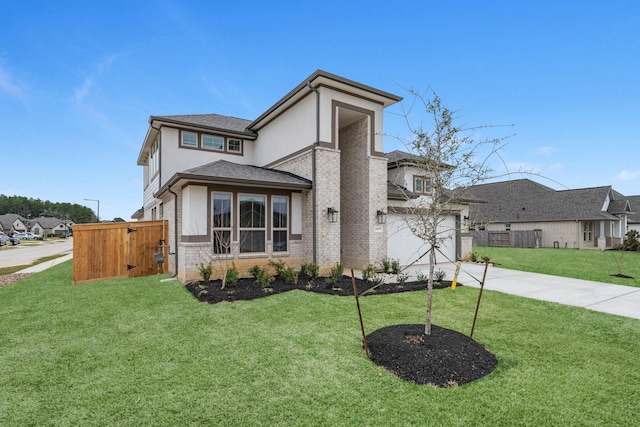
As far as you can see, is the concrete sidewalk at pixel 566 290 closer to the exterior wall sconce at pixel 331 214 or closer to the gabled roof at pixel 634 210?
the exterior wall sconce at pixel 331 214

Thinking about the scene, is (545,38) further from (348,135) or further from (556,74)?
(348,135)

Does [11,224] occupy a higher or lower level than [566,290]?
higher

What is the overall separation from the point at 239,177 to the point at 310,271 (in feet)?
12.1

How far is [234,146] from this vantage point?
45.1ft

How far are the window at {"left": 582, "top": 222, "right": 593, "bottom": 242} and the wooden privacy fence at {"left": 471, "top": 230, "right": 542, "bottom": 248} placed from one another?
3504 millimetres

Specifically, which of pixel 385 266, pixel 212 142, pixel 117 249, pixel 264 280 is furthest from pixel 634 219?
pixel 117 249

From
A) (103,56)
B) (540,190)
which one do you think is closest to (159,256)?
(103,56)

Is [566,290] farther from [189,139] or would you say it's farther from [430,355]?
[189,139]

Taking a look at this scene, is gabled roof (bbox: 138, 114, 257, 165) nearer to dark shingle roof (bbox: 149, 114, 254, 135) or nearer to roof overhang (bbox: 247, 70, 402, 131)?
dark shingle roof (bbox: 149, 114, 254, 135)

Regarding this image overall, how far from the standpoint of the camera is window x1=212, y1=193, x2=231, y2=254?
9.21 metres

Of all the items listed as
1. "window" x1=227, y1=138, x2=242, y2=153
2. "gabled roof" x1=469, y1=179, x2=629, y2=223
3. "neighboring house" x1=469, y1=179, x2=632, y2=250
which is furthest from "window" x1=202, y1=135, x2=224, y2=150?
"neighboring house" x1=469, y1=179, x2=632, y2=250

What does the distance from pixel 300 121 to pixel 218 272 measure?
5.95 meters

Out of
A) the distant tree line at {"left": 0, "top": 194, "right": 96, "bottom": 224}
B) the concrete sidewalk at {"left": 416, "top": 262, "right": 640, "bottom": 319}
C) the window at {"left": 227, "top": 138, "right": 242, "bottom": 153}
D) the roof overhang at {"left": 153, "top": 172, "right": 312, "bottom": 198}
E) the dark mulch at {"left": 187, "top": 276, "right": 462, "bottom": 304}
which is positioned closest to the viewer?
the concrete sidewalk at {"left": 416, "top": 262, "right": 640, "bottom": 319}

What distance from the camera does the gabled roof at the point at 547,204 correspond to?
25031 mm
